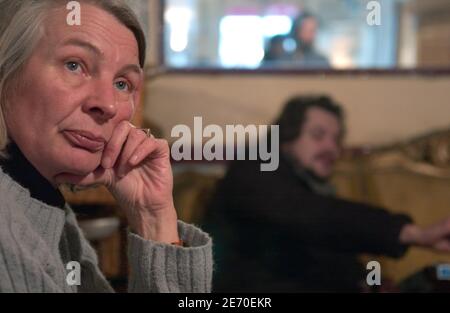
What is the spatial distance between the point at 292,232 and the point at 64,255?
0.59 m

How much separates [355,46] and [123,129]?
3.76ft

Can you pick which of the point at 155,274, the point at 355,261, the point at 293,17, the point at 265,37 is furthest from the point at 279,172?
the point at 293,17

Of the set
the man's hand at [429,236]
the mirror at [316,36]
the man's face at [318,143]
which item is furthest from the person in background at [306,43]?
the man's hand at [429,236]

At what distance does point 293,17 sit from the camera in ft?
5.32

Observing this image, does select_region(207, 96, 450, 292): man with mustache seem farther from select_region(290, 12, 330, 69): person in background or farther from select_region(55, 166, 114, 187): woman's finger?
select_region(290, 12, 330, 69): person in background

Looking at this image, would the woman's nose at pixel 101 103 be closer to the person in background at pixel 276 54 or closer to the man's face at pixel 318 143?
the man's face at pixel 318 143

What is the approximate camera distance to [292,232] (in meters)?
1.06

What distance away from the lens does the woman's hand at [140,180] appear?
0.53 metres

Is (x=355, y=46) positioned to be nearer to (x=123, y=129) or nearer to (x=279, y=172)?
(x=279, y=172)

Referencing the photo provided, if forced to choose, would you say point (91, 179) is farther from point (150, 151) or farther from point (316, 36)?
point (316, 36)

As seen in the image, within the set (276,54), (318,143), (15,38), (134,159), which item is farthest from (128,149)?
(276,54)

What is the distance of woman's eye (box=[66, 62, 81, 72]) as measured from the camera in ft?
1.67

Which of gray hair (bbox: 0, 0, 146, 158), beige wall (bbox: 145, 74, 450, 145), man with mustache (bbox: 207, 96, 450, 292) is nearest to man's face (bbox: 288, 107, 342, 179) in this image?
man with mustache (bbox: 207, 96, 450, 292)
